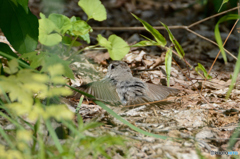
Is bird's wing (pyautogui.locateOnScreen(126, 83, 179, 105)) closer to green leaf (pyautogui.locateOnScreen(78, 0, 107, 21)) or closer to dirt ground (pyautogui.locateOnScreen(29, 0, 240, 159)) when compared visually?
dirt ground (pyautogui.locateOnScreen(29, 0, 240, 159))

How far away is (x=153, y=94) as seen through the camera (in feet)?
9.34

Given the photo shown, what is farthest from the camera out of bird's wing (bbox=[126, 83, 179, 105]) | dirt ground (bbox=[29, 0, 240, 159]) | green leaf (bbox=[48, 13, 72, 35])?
bird's wing (bbox=[126, 83, 179, 105])

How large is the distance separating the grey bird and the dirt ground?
93 mm

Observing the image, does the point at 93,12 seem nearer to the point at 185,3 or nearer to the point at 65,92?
the point at 65,92

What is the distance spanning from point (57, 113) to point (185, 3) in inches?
216

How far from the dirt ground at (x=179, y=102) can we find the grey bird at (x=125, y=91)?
93 millimetres

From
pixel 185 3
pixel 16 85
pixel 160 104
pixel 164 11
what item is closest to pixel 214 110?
pixel 160 104

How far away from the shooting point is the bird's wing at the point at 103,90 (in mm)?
2791

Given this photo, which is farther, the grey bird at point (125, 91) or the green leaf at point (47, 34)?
the grey bird at point (125, 91)

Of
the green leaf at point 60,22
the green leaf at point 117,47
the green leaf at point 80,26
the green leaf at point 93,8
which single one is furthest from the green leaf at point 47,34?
the green leaf at point 117,47

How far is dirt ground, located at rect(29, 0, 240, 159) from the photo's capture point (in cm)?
209

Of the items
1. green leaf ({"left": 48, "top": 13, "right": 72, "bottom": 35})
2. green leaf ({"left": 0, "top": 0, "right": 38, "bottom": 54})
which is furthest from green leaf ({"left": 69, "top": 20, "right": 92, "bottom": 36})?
green leaf ({"left": 0, "top": 0, "right": 38, "bottom": 54})

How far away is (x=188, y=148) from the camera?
203 centimetres

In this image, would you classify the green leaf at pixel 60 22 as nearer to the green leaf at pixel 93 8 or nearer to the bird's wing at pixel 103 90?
the green leaf at pixel 93 8
